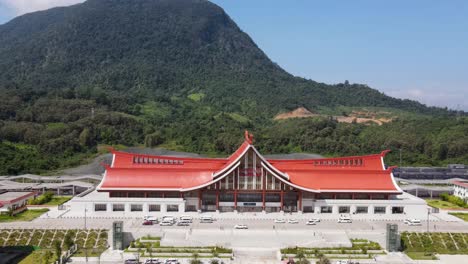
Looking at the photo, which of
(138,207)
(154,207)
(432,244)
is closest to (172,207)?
(154,207)

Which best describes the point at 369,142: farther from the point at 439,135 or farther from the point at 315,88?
the point at 315,88

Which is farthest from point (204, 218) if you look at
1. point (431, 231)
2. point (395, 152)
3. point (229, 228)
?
point (395, 152)

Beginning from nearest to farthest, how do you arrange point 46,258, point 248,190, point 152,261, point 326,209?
point 46,258 < point 152,261 < point 248,190 < point 326,209

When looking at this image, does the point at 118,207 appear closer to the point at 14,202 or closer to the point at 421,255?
the point at 14,202

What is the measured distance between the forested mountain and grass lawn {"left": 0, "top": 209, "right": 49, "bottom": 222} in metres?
22.9

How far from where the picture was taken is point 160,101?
126 m

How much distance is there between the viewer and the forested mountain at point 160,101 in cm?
8512

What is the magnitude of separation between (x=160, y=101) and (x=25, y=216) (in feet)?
276

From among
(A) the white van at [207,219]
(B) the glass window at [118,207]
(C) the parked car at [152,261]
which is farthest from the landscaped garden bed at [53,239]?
(A) the white van at [207,219]

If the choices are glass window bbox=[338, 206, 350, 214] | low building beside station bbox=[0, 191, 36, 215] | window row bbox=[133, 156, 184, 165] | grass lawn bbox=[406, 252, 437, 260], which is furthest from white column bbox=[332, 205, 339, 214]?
low building beside station bbox=[0, 191, 36, 215]

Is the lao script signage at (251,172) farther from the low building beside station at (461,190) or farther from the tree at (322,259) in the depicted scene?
the low building beside station at (461,190)

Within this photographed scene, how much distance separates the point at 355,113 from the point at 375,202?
9685 cm

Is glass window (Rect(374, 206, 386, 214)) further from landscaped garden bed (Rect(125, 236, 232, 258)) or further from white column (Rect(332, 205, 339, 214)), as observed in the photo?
landscaped garden bed (Rect(125, 236, 232, 258))

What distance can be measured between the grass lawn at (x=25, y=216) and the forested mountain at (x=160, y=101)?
2286cm
